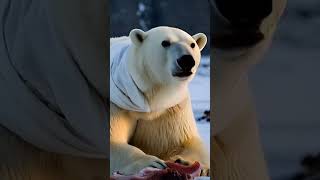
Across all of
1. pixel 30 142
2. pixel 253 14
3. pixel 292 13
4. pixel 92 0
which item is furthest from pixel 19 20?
pixel 292 13

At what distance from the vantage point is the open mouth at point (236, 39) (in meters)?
1.96

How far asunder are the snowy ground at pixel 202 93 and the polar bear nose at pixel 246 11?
0.16 m

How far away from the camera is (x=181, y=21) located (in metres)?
1.98

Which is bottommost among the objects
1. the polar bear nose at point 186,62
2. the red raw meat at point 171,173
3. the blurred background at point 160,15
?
the red raw meat at point 171,173

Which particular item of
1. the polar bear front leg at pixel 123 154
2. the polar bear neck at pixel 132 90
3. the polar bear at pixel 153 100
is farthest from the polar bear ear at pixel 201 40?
the polar bear front leg at pixel 123 154

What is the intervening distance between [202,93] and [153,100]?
0.61 ft

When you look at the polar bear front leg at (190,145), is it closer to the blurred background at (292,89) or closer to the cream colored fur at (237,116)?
the cream colored fur at (237,116)

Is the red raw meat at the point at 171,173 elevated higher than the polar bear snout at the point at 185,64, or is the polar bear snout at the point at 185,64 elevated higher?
the polar bear snout at the point at 185,64

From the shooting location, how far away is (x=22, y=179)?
2035 millimetres

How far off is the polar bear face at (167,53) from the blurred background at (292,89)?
8.6 inches

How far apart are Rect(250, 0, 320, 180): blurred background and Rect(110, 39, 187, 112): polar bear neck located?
0.96 feet

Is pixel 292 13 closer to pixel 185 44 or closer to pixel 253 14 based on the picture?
pixel 253 14

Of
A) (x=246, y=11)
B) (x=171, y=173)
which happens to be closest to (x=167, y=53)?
(x=246, y=11)

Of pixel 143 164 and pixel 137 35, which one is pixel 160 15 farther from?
pixel 143 164
